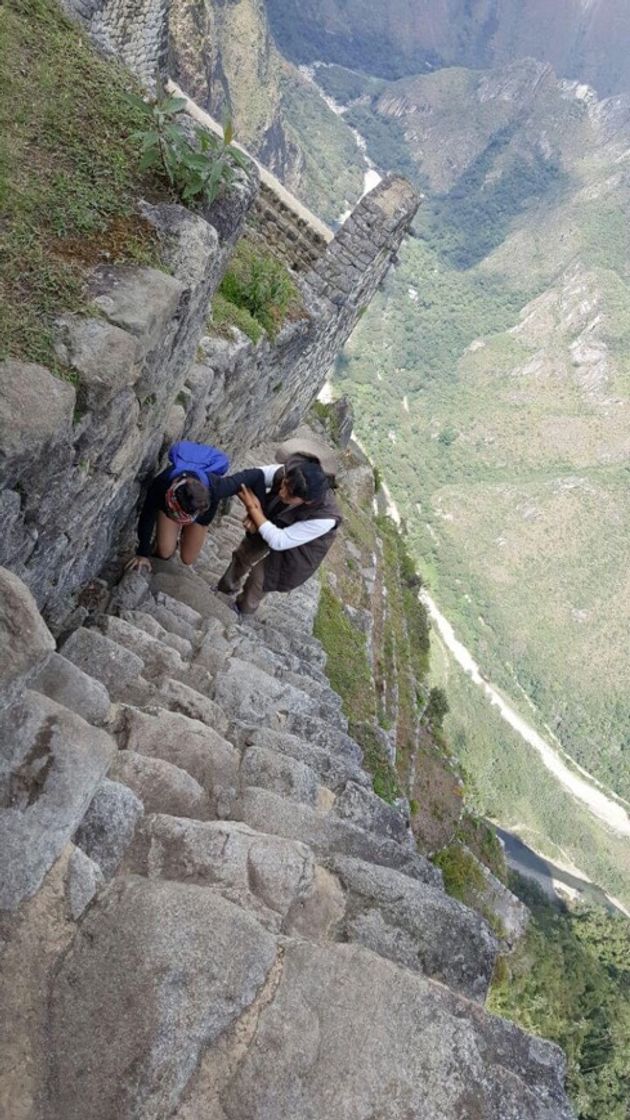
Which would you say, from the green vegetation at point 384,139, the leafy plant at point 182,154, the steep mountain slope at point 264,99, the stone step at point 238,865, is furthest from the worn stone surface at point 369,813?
the green vegetation at point 384,139

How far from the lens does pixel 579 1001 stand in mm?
22469

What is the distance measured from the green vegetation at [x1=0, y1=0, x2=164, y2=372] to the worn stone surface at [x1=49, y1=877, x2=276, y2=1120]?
Answer: 7.43 ft

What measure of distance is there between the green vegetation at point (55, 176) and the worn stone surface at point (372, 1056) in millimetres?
2690

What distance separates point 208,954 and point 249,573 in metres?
4.31

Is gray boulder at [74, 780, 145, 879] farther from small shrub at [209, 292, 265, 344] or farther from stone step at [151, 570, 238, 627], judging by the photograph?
small shrub at [209, 292, 265, 344]

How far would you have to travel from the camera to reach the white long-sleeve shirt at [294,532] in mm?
5125

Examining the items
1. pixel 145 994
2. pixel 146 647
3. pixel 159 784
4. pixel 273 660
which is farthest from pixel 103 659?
pixel 273 660

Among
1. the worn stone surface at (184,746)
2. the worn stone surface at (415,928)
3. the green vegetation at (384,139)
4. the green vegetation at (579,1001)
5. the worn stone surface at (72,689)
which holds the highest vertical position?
the green vegetation at (384,139)

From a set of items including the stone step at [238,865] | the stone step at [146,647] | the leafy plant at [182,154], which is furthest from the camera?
the stone step at [146,647]

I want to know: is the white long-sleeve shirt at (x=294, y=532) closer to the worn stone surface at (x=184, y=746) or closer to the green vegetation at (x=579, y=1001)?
the worn stone surface at (x=184, y=746)

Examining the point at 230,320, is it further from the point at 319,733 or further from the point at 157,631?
the point at 319,733

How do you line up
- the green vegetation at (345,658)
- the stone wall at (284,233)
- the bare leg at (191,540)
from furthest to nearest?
the stone wall at (284,233), the green vegetation at (345,658), the bare leg at (191,540)

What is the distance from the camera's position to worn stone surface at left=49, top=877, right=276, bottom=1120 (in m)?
1.92

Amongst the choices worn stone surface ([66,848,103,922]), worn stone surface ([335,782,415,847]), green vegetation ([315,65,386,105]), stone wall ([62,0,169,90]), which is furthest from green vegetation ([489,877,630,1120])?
green vegetation ([315,65,386,105])
